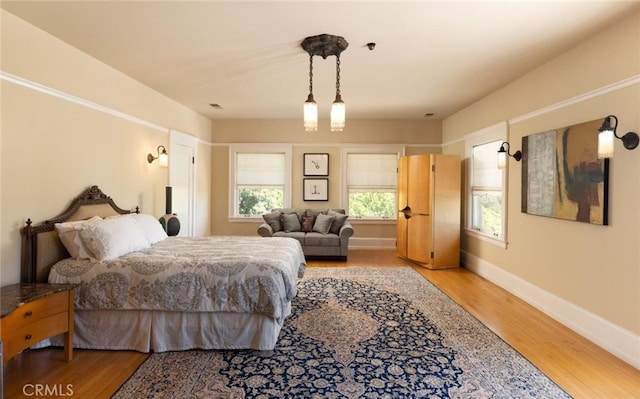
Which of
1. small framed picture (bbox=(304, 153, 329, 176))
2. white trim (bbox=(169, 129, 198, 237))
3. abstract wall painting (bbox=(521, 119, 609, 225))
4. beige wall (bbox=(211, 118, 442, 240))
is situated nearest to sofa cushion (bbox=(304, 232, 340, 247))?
beige wall (bbox=(211, 118, 442, 240))

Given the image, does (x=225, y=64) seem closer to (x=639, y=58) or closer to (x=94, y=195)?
(x=94, y=195)

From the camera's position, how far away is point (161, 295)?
269 cm

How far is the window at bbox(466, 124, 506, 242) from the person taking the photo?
15.4 ft

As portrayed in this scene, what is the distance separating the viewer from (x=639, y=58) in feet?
8.43

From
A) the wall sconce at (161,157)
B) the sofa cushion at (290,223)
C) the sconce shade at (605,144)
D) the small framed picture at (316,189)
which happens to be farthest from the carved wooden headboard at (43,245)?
the sconce shade at (605,144)

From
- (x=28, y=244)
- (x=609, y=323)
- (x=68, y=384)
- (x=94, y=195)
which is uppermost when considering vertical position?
(x=94, y=195)

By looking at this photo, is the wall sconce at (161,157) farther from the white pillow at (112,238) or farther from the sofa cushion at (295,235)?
the sofa cushion at (295,235)

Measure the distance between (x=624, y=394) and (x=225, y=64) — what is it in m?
4.35

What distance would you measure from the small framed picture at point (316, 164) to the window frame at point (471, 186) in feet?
8.64

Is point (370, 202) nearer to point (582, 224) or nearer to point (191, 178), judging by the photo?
point (191, 178)

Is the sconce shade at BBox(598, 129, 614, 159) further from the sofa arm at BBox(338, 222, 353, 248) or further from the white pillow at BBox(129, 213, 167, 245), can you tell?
the white pillow at BBox(129, 213, 167, 245)

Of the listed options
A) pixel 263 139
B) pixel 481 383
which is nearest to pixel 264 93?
pixel 263 139

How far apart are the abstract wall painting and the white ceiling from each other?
837mm

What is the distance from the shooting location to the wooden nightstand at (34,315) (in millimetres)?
2084
